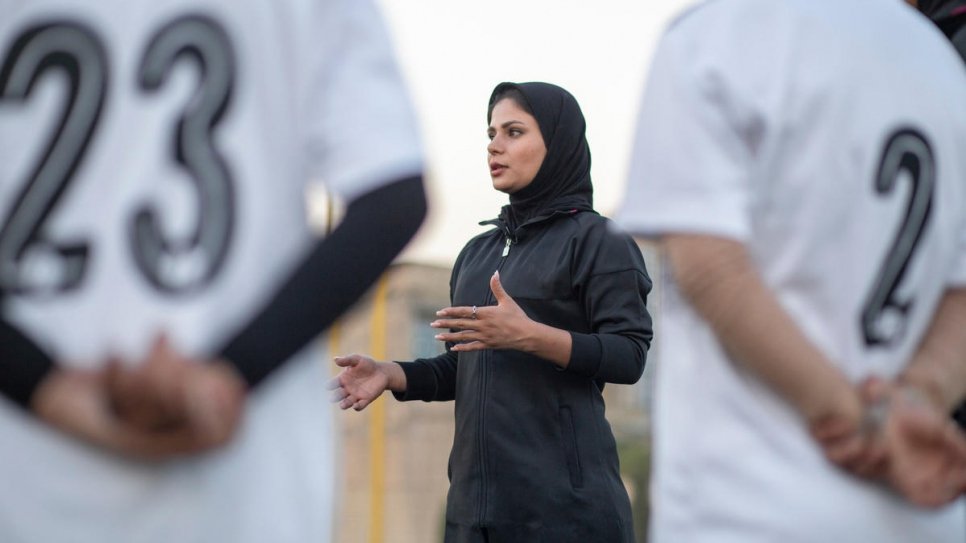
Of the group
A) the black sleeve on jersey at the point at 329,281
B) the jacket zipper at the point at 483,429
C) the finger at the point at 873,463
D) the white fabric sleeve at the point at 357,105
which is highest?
A: the white fabric sleeve at the point at 357,105

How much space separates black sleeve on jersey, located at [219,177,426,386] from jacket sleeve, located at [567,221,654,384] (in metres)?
1.86

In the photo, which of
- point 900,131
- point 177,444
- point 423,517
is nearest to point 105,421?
point 177,444

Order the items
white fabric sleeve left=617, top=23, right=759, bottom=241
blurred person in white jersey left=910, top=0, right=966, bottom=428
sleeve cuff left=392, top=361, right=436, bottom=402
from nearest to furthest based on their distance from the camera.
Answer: white fabric sleeve left=617, top=23, right=759, bottom=241 < blurred person in white jersey left=910, top=0, right=966, bottom=428 < sleeve cuff left=392, top=361, right=436, bottom=402

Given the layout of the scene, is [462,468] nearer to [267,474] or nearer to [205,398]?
[267,474]

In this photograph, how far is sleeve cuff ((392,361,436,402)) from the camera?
3705 mm

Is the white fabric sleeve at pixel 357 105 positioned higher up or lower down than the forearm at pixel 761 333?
higher up

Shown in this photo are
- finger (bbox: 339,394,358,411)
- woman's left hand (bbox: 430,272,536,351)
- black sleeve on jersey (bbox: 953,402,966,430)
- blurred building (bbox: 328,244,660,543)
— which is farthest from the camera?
blurred building (bbox: 328,244,660,543)

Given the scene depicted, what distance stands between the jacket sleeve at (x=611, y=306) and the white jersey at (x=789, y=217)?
1.52m

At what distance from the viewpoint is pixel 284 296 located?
4.92ft

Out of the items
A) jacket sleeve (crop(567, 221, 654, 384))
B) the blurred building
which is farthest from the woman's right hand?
the blurred building

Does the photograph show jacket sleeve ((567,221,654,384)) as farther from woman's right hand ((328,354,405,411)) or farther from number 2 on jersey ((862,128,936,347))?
number 2 on jersey ((862,128,936,347))

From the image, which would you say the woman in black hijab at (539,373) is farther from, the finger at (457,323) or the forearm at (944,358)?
the forearm at (944,358)

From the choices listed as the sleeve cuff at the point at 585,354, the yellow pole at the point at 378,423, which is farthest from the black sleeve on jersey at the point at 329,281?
the yellow pole at the point at 378,423

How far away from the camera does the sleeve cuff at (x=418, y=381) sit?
3705 mm
